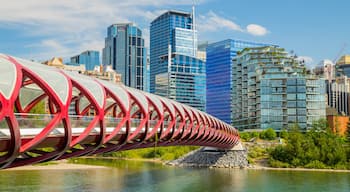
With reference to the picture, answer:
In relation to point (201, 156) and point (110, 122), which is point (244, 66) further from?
point (110, 122)

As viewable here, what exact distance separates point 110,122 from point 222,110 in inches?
5477

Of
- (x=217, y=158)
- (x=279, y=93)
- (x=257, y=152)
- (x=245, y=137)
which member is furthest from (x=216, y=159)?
(x=279, y=93)

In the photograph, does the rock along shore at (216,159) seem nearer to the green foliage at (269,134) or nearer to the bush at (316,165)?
the bush at (316,165)

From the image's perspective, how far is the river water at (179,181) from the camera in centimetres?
4058

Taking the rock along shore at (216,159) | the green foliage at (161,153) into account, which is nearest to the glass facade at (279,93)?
the green foliage at (161,153)

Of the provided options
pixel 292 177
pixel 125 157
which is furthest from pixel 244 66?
pixel 292 177

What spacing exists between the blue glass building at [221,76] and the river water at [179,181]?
99111 millimetres

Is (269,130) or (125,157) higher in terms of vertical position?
(269,130)

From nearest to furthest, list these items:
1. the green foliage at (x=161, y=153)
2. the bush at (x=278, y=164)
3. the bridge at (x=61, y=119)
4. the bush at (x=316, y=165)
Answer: the bridge at (x=61, y=119) < the bush at (x=316, y=165) < the bush at (x=278, y=164) < the green foliage at (x=161, y=153)

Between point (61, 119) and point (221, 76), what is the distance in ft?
472

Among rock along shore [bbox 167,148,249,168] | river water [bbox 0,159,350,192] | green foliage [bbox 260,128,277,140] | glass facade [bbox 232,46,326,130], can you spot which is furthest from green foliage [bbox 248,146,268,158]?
glass facade [bbox 232,46,326,130]

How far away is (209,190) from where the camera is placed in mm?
41656

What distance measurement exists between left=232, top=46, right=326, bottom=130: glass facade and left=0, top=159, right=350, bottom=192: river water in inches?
1189

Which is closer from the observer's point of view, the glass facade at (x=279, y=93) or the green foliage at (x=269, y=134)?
the green foliage at (x=269, y=134)
